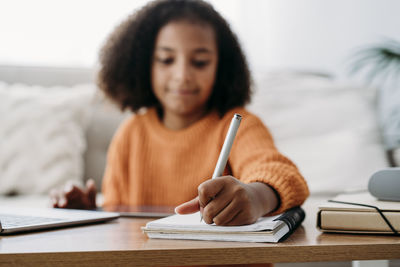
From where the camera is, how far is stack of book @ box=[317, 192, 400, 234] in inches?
17.7

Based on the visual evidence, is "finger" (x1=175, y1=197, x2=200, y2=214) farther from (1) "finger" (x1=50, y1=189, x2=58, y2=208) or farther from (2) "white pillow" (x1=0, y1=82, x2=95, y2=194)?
(2) "white pillow" (x1=0, y1=82, x2=95, y2=194)

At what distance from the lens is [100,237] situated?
454 mm

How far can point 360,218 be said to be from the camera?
1.52 feet

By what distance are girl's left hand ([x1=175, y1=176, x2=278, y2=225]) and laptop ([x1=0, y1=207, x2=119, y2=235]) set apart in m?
0.16

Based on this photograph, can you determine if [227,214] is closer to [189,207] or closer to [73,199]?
[189,207]

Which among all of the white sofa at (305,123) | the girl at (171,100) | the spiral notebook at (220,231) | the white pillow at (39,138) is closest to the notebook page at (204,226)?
the spiral notebook at (220,231)

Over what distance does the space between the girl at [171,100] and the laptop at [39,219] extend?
5.1 inches

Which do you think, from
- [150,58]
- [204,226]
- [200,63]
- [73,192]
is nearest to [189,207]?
[204,226]

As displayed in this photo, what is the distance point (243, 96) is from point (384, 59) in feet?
1.94

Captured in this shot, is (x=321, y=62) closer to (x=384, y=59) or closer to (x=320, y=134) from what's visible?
(x=384, y=59)

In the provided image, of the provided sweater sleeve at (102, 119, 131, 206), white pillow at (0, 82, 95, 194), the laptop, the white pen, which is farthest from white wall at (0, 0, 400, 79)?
the white pen

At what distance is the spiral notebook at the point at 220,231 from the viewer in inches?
16.5

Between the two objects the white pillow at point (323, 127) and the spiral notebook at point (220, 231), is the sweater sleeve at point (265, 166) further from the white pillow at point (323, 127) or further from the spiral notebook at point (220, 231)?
the white pillow at point (323, 127)

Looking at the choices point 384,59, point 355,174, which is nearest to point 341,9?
point 384,59
